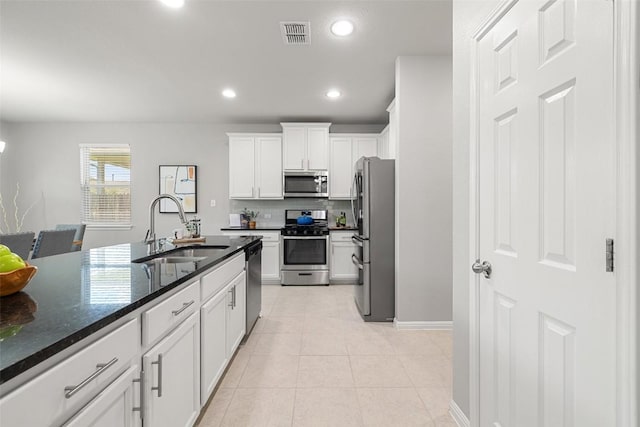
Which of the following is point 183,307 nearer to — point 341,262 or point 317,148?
point 341,262

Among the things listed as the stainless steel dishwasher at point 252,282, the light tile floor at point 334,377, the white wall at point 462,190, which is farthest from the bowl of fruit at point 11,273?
the white wall at point 462,190

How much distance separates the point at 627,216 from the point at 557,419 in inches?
27.3

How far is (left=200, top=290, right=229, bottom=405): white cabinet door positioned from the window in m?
4.35

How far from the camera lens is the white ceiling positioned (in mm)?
2381

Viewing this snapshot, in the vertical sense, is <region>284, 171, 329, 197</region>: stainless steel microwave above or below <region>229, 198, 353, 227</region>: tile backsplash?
above

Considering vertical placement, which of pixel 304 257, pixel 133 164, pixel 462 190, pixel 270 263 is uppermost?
pixel 133 164

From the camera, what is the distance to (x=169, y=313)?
4.04ft

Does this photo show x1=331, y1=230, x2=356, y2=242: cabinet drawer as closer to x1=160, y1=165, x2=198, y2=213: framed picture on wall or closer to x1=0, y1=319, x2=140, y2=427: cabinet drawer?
x1=160, y1=165, x2=198, y2=213: framed picture on wall

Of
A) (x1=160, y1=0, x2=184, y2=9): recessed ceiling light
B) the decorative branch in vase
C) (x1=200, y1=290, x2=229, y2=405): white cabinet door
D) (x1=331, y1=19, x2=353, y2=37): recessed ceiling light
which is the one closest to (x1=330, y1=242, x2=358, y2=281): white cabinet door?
(x1=200, y1=290, x2=229, y2=405): white cabinet door

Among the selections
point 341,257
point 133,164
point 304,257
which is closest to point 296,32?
point 304,257

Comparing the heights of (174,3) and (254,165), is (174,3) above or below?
above

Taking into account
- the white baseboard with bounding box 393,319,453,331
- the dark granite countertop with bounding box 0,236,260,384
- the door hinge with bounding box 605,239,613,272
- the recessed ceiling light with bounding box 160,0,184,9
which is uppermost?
the recessed ceiling light with bounding box 160,0,184,9

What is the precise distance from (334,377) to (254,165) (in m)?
3.69

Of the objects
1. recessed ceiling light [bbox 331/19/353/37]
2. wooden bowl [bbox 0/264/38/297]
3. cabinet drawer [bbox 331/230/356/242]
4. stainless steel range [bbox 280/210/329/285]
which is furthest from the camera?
cabinet drawer [bbox 331/230/356/242]
